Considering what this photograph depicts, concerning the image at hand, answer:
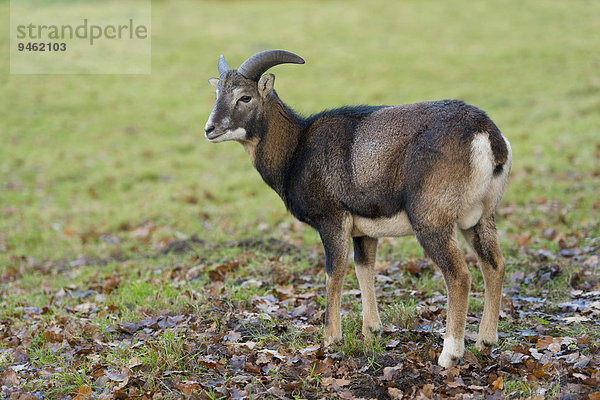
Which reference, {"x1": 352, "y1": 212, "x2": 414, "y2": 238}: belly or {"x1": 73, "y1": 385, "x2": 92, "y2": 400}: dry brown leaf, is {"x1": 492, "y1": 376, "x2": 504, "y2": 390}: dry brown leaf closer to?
{"x1": 352, "y1": 212, "x2": 414, "y2": 238}: belly

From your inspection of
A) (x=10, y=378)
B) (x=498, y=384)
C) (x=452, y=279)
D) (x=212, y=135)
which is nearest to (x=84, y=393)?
(x=10, y=378)

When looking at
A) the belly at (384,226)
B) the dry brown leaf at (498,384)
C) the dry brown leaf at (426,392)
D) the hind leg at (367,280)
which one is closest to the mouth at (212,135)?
the belly at (384,226)

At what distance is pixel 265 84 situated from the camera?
624cm

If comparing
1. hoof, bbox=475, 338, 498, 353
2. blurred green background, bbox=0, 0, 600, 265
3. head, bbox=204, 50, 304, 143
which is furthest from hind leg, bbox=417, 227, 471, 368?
blurred green background, bbox=0, 0, 600, 265

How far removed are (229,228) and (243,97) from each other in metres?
5.24

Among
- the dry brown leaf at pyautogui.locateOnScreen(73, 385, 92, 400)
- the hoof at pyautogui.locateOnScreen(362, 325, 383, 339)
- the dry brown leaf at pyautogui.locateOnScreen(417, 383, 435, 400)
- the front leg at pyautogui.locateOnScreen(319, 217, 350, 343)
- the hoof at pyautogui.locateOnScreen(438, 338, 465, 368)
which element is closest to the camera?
the dry brown leaf at pyautogui.locateOnScreen(417, 383, 435, 400)

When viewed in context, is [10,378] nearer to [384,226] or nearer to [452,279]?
[384,226]

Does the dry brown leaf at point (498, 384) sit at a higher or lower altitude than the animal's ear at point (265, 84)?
lower

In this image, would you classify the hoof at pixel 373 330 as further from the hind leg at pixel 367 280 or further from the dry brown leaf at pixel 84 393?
the dry brown leaf at pixel 84 393

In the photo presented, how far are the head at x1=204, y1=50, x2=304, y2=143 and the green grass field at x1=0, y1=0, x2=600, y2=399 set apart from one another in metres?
1.99

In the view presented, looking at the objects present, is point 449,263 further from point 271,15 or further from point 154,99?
point 271,15

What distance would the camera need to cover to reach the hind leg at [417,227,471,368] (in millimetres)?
5207

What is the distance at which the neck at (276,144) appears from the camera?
630 cm

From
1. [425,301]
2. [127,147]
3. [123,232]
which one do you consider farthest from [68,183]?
[425,301]
